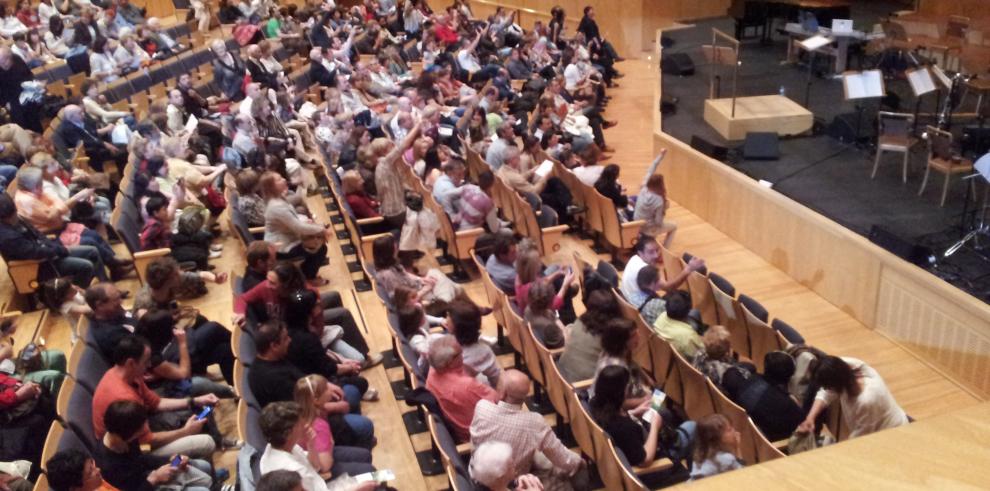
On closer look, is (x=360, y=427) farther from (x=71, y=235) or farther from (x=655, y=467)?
(x=71, y=235)

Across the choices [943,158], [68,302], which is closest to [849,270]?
[943,158]

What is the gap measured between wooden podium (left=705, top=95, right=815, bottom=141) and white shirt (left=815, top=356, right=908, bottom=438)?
450 cm

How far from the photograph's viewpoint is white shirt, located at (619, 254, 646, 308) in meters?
4.36

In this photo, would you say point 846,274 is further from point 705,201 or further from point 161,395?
point 161,395

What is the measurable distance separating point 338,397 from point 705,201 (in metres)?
3.93

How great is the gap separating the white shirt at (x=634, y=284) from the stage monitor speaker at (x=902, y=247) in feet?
4.70

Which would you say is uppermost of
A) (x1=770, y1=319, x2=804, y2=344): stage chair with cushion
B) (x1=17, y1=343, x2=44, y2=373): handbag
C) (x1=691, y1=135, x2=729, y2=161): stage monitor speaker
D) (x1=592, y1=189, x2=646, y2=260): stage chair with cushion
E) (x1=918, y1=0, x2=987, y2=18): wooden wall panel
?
(x1=918, y1=0, x2=987, y2=18): wooden wall panel

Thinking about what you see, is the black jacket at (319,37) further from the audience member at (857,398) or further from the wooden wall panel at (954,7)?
the audience member at (857,398)

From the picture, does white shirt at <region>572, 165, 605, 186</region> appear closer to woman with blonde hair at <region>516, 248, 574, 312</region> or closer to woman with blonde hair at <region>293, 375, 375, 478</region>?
woman with blonde hair at <region>516, 248, 574, 312</region>

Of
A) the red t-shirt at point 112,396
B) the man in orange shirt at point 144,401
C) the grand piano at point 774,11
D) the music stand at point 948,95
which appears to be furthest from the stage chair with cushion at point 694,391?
the grand piano at point 774,11

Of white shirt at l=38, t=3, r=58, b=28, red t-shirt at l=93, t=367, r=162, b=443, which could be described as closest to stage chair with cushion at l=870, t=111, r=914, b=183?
red t-shirt at l=93, t=367, r=162, b=443

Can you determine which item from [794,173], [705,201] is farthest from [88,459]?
[794,173]

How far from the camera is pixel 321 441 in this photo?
9.59 feet

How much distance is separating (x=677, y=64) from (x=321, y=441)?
829 cm
